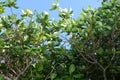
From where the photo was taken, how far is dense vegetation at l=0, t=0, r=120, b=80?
17.8 ft

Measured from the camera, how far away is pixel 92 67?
5.75 m

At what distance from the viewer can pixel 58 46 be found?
5.70m

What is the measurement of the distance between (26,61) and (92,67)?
1125 millimetres

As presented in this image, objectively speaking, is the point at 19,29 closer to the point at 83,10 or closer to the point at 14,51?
the point at 14,51

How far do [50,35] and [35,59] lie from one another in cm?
48

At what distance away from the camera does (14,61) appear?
592 centimetres

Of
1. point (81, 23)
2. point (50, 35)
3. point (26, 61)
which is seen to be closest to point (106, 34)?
point (81, 23)

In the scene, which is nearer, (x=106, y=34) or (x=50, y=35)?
(x=106, y=34)

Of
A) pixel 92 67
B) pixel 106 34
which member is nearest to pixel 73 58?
pixel 92 67

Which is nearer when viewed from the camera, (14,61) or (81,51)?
(81,51)

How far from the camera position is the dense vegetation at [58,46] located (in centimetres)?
542

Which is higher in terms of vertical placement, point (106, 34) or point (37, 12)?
point (37, 12)

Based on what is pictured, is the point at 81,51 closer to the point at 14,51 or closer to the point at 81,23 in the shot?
the point at 81,23

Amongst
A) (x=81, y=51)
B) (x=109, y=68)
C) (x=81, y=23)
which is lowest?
(x=109, y=68)
